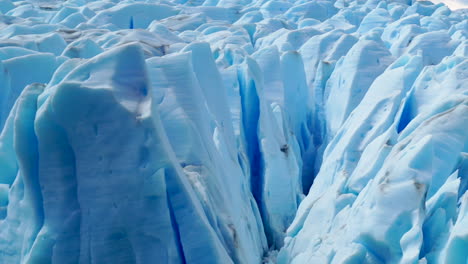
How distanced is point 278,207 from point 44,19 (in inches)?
231

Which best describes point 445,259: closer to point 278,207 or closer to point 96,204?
point 96,204

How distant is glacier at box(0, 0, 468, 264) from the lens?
2256 millimetres

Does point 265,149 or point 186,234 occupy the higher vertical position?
point 186,234

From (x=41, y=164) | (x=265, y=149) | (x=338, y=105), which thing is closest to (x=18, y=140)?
(x=41, y=164)

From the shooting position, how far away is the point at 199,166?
8.97ft

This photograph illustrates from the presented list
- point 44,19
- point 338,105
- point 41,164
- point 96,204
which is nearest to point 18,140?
point 41,164

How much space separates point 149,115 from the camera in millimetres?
2264

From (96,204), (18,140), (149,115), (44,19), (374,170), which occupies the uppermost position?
(149,115)

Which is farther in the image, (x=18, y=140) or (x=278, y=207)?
(x=278, y=207)

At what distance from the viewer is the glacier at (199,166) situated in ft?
7.40

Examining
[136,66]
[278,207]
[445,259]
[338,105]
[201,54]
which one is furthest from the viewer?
[338,105]

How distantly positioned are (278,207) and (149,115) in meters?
2.33

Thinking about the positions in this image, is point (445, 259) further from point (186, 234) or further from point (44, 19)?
point (44, 19)

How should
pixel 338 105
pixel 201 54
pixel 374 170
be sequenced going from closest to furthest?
pixel 374 170 < pixel 201 54 < pixel 338 105
